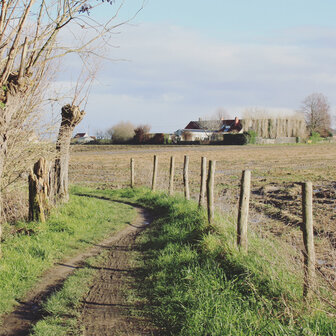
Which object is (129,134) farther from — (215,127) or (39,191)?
(39,191)

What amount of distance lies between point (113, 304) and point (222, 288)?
164 cm

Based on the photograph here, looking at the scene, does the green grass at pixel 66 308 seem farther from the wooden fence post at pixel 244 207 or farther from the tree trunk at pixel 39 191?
the tree trunk at pixel 39 191

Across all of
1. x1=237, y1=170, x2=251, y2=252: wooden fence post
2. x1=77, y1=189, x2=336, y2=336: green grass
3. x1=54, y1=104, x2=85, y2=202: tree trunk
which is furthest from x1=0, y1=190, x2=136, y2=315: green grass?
x1=237, y1=170, x2=251, y2=252: wooden fence post

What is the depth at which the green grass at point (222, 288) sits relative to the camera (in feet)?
15.5

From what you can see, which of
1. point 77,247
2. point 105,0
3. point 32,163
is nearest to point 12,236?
point 77,247

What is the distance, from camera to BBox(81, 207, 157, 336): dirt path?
→ 525 centimetres

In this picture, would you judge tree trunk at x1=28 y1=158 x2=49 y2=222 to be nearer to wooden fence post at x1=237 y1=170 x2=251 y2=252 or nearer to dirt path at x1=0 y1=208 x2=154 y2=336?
dirt path at x1=0 y1=208 x2=154 y2=336

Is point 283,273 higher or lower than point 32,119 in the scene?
lower

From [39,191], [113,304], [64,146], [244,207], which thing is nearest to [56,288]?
[113,304]

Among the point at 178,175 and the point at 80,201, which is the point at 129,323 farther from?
the point at 178,175

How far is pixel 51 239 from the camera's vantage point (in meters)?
9.09

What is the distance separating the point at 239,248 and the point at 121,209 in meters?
6.98

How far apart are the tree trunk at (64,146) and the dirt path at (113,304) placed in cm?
479

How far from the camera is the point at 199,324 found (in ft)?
16.2
